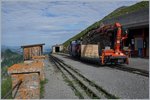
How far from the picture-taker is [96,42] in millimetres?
30312

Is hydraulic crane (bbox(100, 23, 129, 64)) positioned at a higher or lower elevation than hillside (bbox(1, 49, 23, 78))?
higher

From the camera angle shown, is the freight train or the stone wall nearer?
the stone wall

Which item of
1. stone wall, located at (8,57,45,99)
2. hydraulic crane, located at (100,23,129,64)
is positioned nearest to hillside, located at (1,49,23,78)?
hydraulic crane, located at (100,23,129,64)

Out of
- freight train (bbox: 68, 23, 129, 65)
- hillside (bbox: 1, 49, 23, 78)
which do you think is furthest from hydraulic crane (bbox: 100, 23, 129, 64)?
hillside (bbox: 1, 49, 23, 78)

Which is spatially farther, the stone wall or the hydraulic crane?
the hydraulic crane

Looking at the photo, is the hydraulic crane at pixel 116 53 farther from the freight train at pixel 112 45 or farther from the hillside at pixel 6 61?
the hillside at pixel 6 61

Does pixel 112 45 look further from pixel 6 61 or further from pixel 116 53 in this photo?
pixel 6 61

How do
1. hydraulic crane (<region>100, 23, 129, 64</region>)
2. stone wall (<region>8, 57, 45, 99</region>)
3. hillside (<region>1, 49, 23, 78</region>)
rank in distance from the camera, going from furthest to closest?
hydraulic crane (<region>100, 23, 129, 64</region>), hillside (<region>1, 49, 23, 78</region>), stone wall (<region>8, 57, 45, 99</region>)

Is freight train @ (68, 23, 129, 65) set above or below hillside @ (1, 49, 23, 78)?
above

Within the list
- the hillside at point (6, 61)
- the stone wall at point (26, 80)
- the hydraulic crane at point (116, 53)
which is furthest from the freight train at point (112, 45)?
the stone wall at point (26, 80)

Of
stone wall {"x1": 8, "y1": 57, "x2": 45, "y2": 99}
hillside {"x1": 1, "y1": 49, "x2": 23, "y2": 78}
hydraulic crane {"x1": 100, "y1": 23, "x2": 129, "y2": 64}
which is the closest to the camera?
stone wall {"x1": 8, "y1": 57, "x2": 45, "y2": 99}

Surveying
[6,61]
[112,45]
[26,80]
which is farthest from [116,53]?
[26,80]

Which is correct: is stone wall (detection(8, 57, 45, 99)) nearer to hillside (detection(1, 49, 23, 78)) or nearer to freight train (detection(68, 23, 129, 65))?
hillside (detection(1, 49, 23, 78))

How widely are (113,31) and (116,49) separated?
146cm
